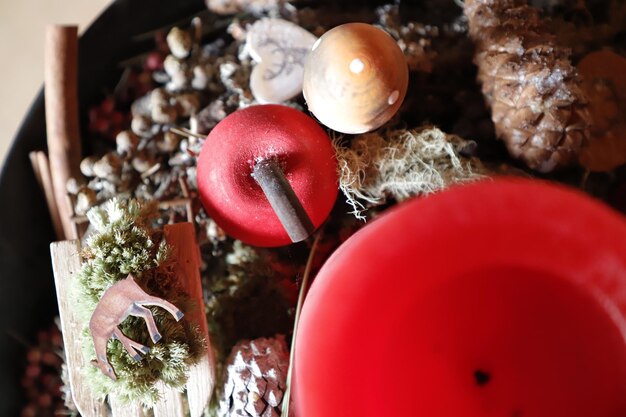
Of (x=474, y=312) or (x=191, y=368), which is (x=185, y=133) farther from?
(x=474, y=312)

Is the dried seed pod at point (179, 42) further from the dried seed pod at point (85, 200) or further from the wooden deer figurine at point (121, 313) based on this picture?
the wooden deer figurine at point (121, 313)

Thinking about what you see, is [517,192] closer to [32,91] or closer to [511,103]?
[511,103]

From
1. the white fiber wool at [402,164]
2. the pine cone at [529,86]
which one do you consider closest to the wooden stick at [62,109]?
the white fiber wool at [402,164]

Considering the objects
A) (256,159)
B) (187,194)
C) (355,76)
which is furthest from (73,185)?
(355,76)

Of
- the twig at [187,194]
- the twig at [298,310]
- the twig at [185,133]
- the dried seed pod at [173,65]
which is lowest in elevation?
the twig at [298,310]

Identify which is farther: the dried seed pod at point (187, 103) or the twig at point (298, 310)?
the dried seed pod at point (187, 103)

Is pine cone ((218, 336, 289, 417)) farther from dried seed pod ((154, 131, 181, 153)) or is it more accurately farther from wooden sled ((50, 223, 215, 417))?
dried seed pod ((154, 131, 181, 153))
